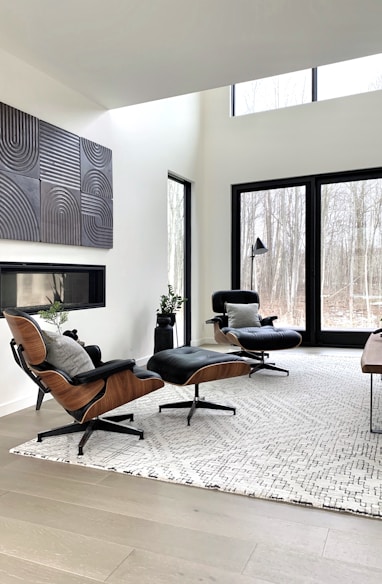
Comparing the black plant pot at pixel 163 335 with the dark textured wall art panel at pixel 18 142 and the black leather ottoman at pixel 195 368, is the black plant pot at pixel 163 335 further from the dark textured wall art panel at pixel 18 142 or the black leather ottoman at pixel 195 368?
the dark textured wall art panel at pixel 18 142

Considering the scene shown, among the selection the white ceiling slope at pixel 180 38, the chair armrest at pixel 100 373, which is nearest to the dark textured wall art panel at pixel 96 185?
the white ceiling slope at pixel 180 38

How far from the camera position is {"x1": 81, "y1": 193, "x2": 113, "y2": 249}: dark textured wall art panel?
4309mm

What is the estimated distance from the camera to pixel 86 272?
446 cm

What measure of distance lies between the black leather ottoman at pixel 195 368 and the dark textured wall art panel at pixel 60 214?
4.69 ft

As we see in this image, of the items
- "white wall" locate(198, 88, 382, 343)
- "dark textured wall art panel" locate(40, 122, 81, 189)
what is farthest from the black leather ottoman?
"white wall" locate(198, 88, 382, 343)

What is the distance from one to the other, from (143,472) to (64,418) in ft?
4.01

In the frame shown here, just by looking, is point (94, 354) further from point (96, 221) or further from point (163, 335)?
point (163, 335)

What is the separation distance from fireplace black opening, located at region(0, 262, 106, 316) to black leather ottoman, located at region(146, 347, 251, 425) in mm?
Answer: 1226

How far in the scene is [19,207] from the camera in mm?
3549

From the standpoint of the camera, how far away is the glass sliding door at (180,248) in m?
6.27

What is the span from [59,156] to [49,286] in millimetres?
1135

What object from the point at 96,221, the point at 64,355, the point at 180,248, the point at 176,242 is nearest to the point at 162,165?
the point at 176,242

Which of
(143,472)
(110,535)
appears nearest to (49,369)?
(143,472)

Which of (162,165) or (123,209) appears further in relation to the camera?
(162,165)
